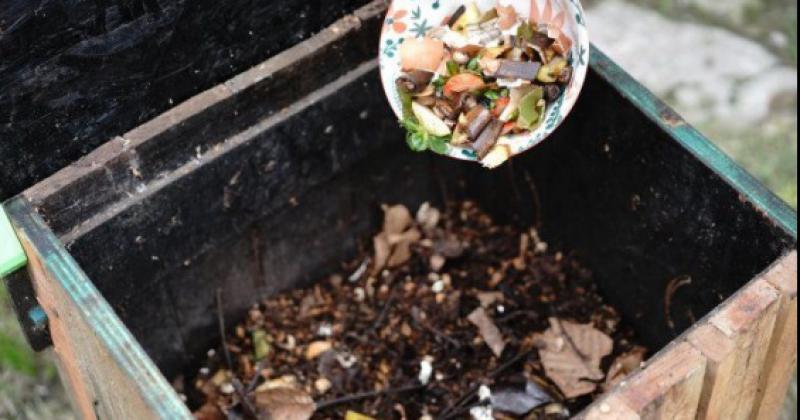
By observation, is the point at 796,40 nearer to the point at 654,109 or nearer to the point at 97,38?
the point at 654,109

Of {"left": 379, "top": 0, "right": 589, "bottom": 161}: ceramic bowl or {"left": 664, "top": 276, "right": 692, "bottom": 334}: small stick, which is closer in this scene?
{"left": 379, "top": 0, "right": 589, "bottom": 161}: ceramic bowl

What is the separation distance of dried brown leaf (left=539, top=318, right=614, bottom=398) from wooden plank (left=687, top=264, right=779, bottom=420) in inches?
17.3

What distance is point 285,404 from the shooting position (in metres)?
2.15

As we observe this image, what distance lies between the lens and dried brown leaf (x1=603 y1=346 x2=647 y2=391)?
2.16 metres

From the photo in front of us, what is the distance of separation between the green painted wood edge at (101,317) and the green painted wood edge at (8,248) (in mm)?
18

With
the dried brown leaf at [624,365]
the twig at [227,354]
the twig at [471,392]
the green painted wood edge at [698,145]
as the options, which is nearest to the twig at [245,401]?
the twig at [227,354]

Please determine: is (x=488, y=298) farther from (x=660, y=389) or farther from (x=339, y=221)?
(x=660, y=389)

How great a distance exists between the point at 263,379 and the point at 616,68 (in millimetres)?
961

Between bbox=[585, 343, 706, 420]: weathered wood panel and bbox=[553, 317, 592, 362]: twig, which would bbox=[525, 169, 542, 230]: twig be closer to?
bbox=[553, 317, 592, 362]: twig

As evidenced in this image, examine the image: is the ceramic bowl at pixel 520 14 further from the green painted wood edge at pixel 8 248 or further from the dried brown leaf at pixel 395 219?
the green painted wood edge at pixel 8 248

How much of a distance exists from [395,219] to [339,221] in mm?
135

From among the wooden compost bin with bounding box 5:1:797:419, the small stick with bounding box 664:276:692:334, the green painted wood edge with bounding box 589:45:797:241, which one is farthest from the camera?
the small stick with bounding box 664:276:692:334

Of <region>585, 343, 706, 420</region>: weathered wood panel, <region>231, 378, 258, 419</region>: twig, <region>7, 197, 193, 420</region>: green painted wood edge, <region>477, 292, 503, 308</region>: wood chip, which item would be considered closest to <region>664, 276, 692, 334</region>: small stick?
<region>477, 292, 503, 308</region>: wood chip

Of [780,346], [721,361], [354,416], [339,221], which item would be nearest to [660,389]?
A: [721,361]
